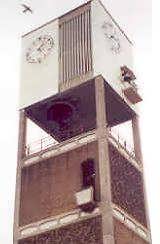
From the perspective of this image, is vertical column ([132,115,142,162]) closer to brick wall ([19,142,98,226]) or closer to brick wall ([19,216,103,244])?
brick wall ([19,142,98,226])

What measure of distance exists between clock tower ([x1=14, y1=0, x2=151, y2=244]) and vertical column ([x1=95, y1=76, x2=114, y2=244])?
0.14ft

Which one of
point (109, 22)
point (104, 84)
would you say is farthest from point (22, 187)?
point (109, 22)

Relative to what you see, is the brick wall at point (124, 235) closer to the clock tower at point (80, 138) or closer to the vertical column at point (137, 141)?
the clock tower at point (80, 138)

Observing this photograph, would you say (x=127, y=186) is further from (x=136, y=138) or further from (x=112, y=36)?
(x=112, y=36)

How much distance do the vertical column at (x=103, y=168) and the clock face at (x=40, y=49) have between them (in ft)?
13.5

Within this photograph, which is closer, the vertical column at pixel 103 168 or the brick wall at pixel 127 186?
the vertical column at pixel 103 168

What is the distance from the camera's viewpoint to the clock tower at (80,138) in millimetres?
25719

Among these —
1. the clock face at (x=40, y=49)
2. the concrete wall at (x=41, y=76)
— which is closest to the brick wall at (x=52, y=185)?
the concrete wall at (x=41, y=76)

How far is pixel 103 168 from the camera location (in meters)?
26.0

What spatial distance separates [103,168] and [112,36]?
8794 mm

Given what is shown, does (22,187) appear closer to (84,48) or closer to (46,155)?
(46,155)

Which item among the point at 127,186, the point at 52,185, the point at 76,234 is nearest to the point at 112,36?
the point at 127,186

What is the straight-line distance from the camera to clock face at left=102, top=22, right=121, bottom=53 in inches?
1232

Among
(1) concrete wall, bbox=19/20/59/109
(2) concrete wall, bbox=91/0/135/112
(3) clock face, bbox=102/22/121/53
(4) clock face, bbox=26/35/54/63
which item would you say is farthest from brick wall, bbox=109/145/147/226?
(4) clock face, bbox=26/35/54/63
